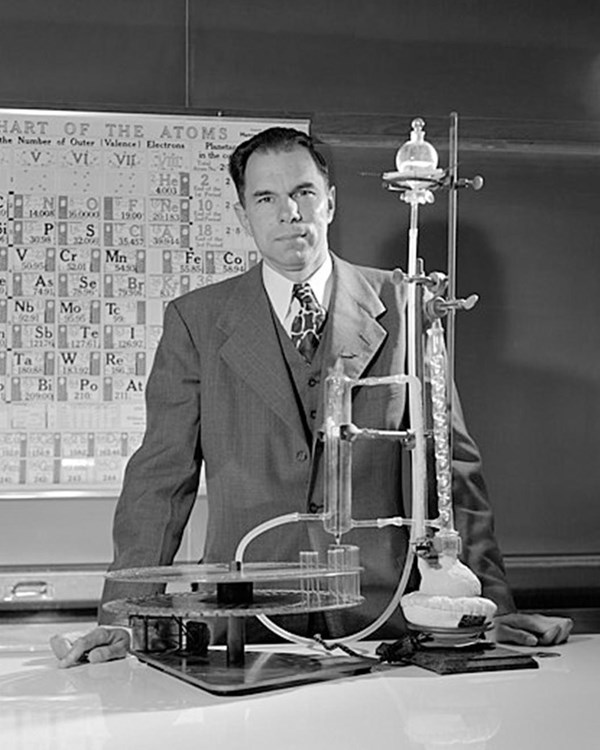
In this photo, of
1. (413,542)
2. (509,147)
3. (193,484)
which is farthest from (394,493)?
(509,147)

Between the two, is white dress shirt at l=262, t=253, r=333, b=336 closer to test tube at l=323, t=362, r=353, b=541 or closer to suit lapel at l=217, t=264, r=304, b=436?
suit lapel at l=217, t=264, r=304, b=436

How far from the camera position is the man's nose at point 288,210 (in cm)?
242

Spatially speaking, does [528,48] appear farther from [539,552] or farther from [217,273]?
[539,552]

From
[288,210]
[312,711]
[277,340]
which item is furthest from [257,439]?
[312,711]

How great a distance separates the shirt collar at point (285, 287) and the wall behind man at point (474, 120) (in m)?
0.81

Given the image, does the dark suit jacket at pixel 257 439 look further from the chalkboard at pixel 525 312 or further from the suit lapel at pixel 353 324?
the chalkboard at pixel 525 312

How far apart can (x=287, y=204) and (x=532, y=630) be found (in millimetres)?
874

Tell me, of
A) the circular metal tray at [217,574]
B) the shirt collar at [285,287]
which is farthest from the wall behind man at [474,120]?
the circular metal tray at [217,574]

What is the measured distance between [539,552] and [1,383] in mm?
1437

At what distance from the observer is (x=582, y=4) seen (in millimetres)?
3506

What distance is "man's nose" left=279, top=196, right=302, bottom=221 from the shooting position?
95.1 inches

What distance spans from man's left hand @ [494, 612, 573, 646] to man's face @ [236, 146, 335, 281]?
78 cm

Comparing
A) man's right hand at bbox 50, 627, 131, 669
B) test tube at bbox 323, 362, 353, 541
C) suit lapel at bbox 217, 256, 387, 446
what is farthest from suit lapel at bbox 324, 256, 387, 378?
man's right hand at bbox 50, 627, 131, 669

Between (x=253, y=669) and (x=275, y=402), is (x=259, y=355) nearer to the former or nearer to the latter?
(x=275, y=402)
